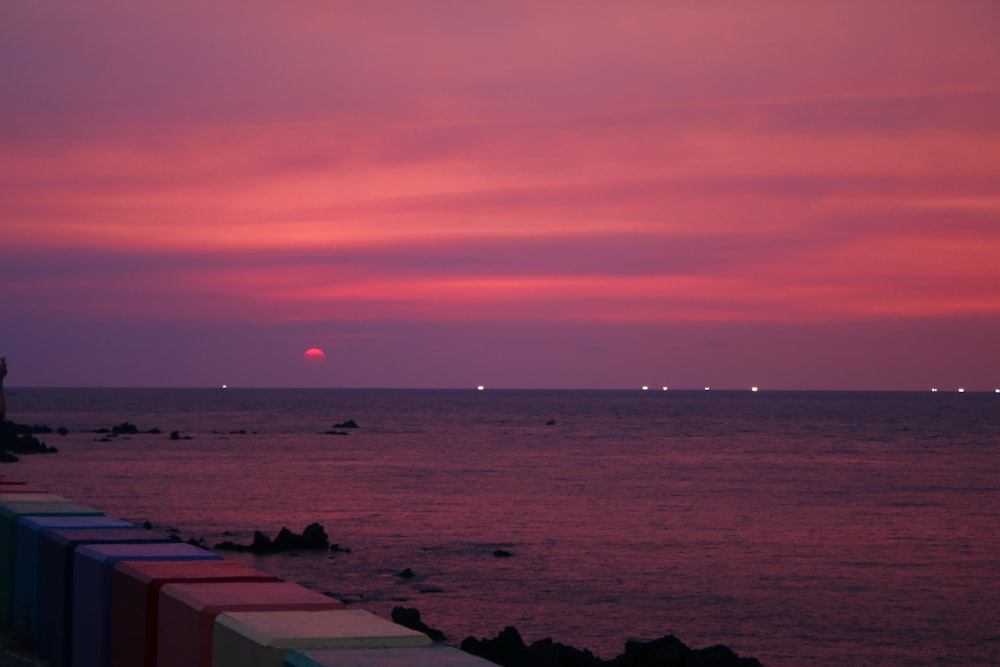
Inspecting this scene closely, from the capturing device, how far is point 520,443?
102 meters

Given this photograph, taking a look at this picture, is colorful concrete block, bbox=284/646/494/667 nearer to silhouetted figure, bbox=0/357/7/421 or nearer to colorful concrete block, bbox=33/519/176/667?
colorful concrete block, bbox=33/519/176/667

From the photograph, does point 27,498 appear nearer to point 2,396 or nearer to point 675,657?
point 2,396

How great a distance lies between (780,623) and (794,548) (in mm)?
12489

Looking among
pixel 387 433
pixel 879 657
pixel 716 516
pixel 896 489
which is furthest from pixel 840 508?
pixel 387 433

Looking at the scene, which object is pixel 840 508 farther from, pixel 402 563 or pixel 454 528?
pixel 402 563

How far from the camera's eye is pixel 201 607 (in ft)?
23.0

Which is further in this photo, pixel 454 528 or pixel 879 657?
pixel 454 528

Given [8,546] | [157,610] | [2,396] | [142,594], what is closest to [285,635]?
[157,610]

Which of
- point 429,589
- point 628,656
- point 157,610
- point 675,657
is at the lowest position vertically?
point 429,589

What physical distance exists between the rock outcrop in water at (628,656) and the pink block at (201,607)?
11.2 meters

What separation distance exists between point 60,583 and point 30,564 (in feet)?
3.05

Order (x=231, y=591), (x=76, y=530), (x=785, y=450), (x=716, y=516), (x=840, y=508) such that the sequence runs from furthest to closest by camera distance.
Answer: (x=785, y=450) → (x=840, y=508) → (x=716, y=516) → (x=76, y=530) → (x=231, y=591)

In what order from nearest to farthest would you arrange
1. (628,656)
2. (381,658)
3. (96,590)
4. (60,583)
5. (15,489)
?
(381,658)
(96,590)
(60,583)
(15,489)
(628,656)

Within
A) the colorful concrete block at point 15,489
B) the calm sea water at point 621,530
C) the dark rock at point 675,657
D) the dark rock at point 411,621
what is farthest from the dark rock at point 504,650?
the colorful concrete block at point 15,489
